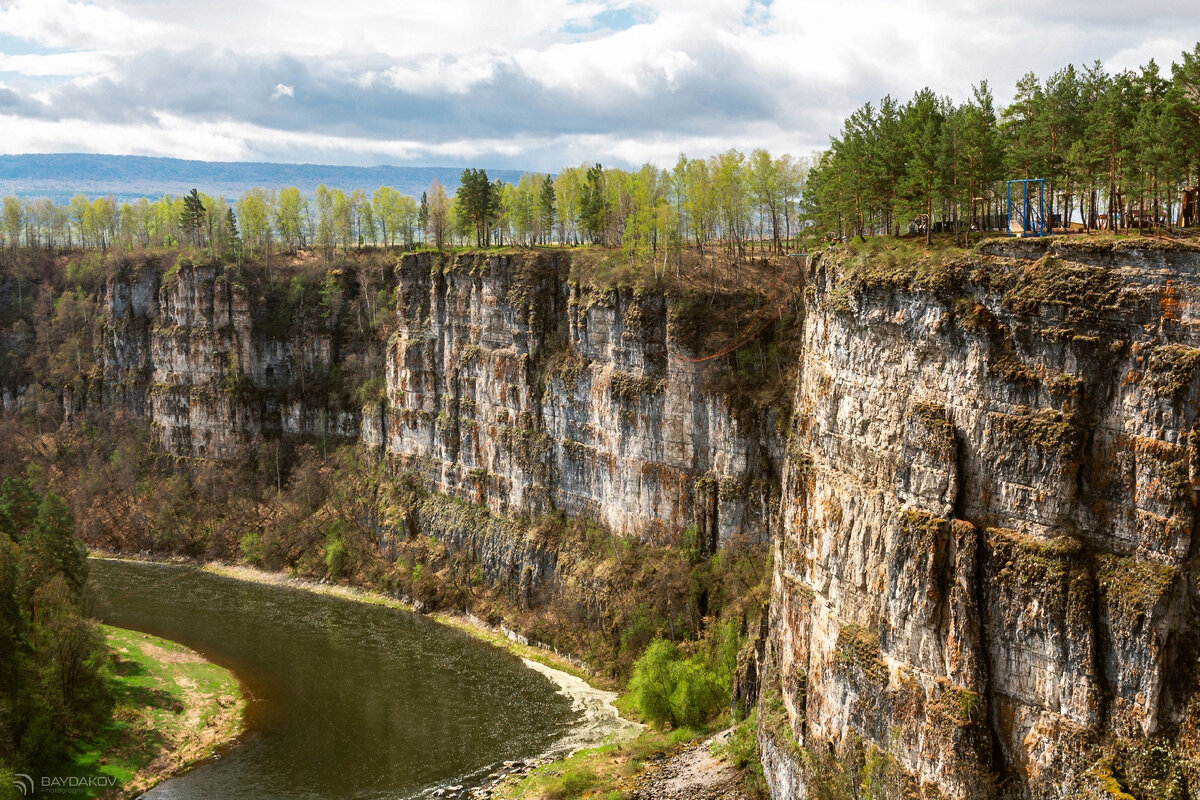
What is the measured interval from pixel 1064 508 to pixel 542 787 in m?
28.1

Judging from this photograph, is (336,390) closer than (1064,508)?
No

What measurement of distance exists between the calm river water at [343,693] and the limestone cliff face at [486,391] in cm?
1277

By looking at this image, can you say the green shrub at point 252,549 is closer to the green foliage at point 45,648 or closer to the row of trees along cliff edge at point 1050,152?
the green foliage at point 45,648

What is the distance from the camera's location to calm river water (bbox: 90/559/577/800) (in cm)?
5209

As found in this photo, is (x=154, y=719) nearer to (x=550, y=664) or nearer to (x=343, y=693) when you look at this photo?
(x=343, y=693)

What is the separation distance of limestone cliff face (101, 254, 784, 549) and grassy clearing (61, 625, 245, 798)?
79.8 ft

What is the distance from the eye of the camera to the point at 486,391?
258 ft

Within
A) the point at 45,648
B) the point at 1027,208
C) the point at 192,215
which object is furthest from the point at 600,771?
the point at 192,215

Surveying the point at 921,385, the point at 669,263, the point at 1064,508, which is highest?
the point at 669,263

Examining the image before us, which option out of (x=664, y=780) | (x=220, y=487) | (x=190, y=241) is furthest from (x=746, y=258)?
(x=190, y=241)

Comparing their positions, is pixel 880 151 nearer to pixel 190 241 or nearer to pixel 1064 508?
pixel 1064 508

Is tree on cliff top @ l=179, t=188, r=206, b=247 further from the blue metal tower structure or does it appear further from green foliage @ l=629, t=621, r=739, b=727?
the blue metal tower structure

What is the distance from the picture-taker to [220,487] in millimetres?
95500

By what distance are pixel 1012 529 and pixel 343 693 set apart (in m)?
44.6
